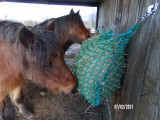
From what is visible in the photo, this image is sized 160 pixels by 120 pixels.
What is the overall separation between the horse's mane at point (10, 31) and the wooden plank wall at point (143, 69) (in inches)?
45.0

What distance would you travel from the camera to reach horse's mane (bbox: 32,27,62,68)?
61.6 inches

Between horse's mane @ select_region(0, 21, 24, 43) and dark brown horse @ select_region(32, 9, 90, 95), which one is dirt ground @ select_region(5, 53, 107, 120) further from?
horse's mane @ select_region(0, 21, 24, 43)

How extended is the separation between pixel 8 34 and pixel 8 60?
0.28 meters

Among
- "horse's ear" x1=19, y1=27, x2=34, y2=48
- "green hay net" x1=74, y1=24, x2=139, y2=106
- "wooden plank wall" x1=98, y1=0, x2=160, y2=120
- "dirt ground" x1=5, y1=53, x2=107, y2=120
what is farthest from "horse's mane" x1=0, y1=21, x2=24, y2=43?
"dirt ground" x1=5, y1=53, x2=107, y2=120

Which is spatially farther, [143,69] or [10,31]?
[10,31]

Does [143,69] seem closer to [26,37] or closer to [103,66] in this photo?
[103,66]

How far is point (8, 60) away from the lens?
1.79 m

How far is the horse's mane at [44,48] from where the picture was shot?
5.14 ft

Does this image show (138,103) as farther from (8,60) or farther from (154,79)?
(8,60)

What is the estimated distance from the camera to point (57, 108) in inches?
111

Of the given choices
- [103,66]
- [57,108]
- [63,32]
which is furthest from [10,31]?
[57,108]

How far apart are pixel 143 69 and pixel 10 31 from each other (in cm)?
136

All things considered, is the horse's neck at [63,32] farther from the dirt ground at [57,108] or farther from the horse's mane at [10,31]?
the horse's mane at [10,31]

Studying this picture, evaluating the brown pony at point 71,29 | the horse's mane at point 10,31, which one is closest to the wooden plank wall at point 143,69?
the horse's mane at point 10,31
